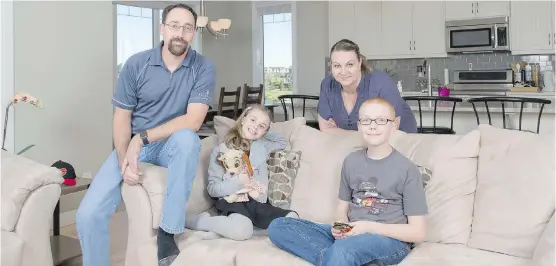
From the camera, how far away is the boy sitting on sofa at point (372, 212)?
76.5 inches

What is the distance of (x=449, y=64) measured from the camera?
661 centimetres

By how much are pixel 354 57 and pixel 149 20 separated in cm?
462

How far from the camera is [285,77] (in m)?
7.66

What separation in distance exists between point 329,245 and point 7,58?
2.84m

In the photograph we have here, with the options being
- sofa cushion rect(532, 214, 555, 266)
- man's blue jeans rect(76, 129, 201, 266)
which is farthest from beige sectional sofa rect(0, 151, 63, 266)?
sofa cushion rect(532, 214, 555, 266)

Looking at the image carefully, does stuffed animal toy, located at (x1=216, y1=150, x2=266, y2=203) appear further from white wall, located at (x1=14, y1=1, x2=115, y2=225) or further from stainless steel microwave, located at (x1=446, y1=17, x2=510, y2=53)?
stainless steel microwave, located at (x1=446, y1=17, x2=510, y2=53)

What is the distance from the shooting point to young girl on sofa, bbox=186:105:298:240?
2.32 meters

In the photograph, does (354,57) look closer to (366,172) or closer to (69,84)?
(366,172)

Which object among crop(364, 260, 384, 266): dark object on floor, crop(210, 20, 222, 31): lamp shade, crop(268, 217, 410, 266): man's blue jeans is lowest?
crop(364, 260, 384, 266): dark object on floor

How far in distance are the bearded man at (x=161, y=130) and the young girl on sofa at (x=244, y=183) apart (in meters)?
0.17

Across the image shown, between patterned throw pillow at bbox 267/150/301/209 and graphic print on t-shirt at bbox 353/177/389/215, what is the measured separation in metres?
0.54

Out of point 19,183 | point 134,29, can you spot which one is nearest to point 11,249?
point 19,183

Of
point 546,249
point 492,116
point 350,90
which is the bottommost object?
point 546,249

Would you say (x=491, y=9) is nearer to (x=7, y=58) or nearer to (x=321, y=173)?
(x=321, y=173)
